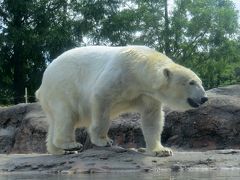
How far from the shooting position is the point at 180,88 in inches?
368

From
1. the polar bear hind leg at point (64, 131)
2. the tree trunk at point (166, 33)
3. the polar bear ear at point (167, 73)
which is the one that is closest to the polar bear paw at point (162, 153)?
the polar bear ear at point (167, 73)

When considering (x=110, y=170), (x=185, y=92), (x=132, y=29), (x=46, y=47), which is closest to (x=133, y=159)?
(x=110, y=170)

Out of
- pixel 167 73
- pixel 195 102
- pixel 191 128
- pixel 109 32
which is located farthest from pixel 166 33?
pixel 195 102

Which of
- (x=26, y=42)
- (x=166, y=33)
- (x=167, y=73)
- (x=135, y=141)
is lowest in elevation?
(x=135, y=141)

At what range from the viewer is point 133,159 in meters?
8.97

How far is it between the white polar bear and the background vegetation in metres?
26.1

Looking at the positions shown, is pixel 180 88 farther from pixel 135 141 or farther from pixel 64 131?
pixel 135 141

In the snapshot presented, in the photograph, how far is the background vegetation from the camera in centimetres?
3653

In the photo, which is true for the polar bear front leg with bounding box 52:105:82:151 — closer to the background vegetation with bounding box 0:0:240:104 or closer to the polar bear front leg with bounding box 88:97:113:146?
the polar bear front leg with bounding box 88:97:113:146

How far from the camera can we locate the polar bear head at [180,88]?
9203 mm

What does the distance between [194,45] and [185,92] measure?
31023 mm

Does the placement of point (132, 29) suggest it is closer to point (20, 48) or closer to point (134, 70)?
point (20, 48)

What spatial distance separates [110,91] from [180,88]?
38.0 inches

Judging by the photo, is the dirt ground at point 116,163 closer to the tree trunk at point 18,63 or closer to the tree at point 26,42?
the tree at point 26,42
